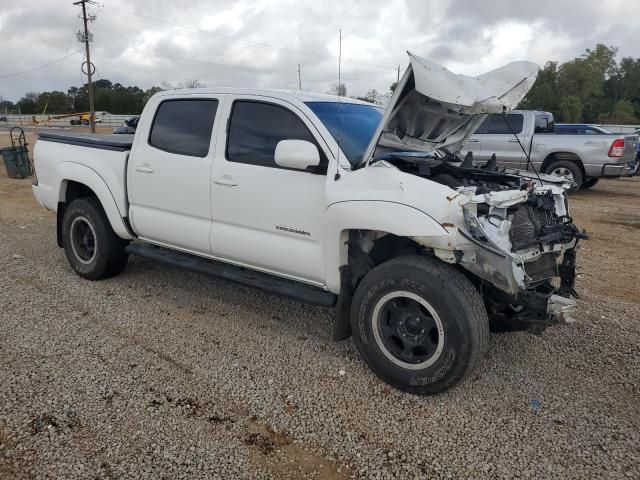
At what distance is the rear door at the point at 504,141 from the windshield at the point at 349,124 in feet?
28.8

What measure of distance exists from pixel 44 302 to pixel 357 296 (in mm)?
3177

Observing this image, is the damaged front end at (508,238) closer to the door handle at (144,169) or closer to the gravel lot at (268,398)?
the gravel lot at (268,398)

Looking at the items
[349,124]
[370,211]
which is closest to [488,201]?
[370,211]

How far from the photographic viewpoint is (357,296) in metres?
3.51

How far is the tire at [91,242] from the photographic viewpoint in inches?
208

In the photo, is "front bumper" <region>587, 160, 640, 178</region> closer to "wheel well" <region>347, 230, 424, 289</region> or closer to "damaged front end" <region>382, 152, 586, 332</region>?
"damaged front end" <region>382, 152, 586, 332</region>

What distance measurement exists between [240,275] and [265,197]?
2.39 ft

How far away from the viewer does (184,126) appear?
4.57 m

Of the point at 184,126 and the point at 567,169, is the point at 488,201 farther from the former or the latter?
the point at 567,169

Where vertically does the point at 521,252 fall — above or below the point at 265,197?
below

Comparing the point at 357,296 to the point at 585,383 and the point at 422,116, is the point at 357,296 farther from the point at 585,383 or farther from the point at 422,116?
the point at 585,383

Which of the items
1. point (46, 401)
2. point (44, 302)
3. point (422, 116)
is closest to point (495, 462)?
point (422, 116)

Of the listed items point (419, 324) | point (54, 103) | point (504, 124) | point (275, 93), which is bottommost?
point (419, 324)

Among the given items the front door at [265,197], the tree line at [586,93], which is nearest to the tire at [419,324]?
the front door at [265,197]
